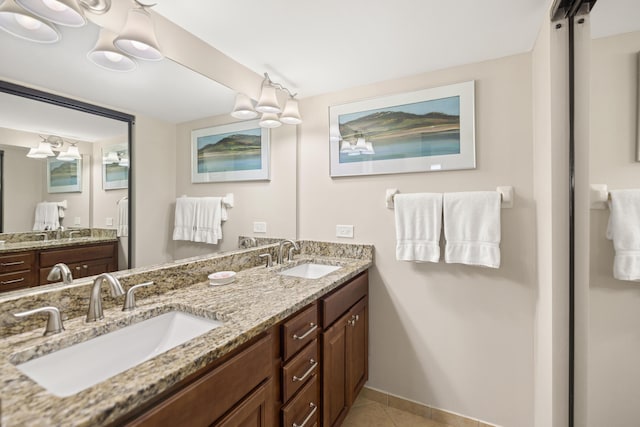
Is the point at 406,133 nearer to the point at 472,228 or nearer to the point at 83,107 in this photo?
the point at 472,228

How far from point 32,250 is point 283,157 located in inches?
57.3

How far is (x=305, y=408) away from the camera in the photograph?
122 cm

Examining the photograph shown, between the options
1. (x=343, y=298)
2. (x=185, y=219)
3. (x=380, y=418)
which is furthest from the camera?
(x=380, y=418)

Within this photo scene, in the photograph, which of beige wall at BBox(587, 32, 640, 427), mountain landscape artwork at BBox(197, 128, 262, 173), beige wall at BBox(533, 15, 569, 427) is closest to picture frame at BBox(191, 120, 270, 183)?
mountain landscape artwork at BBox(197, 128, 262, 173)

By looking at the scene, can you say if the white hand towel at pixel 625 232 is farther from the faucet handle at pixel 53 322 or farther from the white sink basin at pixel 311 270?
the faucet handle at pixel 53 322

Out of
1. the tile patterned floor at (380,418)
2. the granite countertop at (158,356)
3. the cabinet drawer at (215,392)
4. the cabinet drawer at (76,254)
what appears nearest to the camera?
the granite countertop at (158,356)

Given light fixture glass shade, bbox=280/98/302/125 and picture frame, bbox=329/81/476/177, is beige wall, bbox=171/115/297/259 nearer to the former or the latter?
light fixture glass shade, bbox=280/98/302/125

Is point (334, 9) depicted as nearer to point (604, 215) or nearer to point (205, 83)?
point (205, 83)

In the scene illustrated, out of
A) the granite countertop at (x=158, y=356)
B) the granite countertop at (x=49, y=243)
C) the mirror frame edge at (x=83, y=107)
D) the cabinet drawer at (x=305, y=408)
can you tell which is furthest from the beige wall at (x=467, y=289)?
the granite countertop at (x=49, y=243)

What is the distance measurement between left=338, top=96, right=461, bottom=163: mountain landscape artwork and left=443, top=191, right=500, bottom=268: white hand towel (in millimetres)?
318

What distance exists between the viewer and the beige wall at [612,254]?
90cm

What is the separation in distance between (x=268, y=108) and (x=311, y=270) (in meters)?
1.14

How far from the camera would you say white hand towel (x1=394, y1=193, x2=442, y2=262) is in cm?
168

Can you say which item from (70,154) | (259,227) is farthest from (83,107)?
(259,227)
